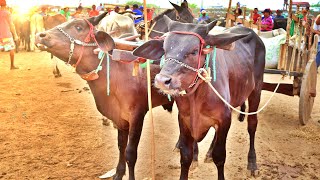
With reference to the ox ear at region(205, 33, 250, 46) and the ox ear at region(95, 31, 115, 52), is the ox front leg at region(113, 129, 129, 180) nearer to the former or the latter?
the ox ear at region(95, 31, 115, 52)

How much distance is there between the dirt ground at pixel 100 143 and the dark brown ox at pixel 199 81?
0.62 meters

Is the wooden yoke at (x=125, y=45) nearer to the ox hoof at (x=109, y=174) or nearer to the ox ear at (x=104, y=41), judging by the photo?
the ox ear at (x=104, y=41)

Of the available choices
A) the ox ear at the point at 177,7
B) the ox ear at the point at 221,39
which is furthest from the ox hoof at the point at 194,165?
the ox ear at the point at 177,7

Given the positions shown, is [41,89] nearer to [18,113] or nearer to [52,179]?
[18,113]

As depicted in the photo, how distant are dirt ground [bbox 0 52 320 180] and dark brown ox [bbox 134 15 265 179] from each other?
0.62m

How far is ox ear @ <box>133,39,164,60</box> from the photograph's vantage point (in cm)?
294

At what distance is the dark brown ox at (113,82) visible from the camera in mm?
3428

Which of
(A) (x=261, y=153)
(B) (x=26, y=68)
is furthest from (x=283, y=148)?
(B) (x=26, y=68)

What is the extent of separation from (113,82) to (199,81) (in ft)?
3.68

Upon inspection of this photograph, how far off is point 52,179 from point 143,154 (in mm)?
1317

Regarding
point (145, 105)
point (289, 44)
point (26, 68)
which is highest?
point (289, 44)

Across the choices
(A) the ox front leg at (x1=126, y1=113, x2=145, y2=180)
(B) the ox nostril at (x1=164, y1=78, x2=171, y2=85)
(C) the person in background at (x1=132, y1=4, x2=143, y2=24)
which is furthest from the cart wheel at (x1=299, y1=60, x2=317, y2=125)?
(C) the person in background at (x1=132, y1=4, x2=143, y2=24)

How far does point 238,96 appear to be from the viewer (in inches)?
154

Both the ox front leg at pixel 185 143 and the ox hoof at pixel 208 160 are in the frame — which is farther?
the ox hoof at pixel 208 160
